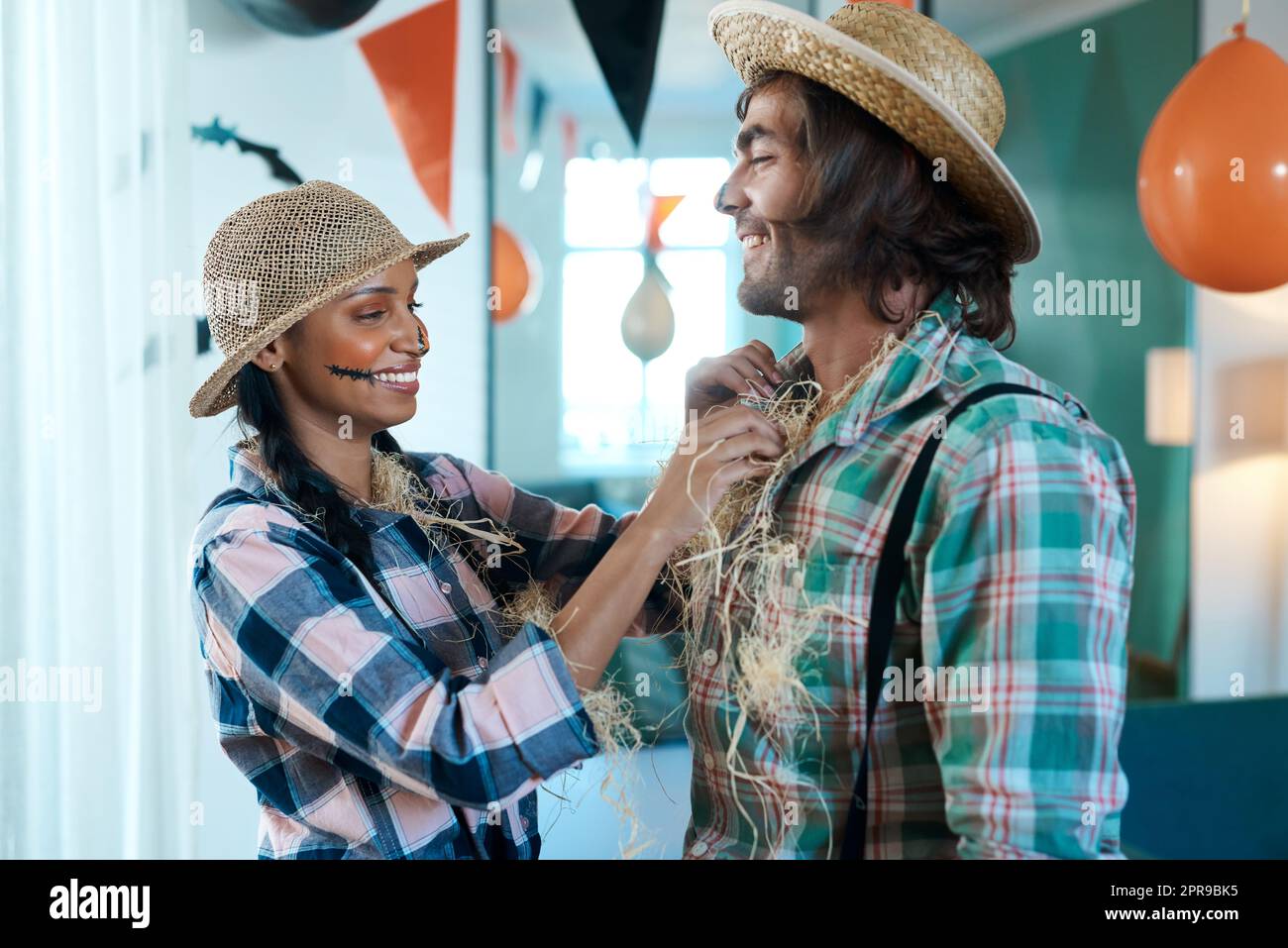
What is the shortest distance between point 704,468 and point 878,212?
1.18ft

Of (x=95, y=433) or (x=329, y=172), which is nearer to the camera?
(x=95, y=433)

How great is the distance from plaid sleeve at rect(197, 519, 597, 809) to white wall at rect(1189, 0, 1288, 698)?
269 centimetres

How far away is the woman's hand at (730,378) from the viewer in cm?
133

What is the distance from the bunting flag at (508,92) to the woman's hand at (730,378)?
169cm

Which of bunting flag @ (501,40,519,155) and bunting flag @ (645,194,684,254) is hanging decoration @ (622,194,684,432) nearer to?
bunting flag @ (645,194,684,254)

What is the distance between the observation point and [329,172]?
8.23 ft

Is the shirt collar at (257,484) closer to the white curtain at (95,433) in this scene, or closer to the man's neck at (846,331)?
the man's neck at (846,331)

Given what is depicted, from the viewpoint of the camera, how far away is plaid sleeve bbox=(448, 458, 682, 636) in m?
1.51

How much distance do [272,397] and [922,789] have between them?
0.87m

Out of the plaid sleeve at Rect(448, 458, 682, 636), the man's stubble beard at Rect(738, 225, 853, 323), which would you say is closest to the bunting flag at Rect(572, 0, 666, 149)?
the plaid sleeve at Rect(448, 458, 682, 636)

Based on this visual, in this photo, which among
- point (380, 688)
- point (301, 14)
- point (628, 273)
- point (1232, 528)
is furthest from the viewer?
point (1232, 528)

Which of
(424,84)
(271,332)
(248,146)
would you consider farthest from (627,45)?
(271,332)
